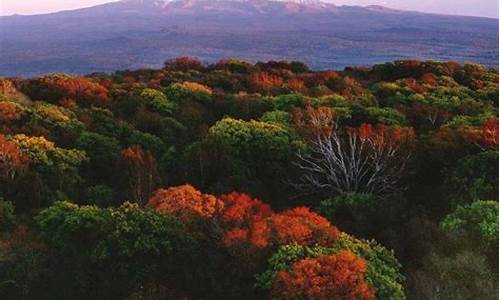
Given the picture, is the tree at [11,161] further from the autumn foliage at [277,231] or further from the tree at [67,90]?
the tree at [67,90]

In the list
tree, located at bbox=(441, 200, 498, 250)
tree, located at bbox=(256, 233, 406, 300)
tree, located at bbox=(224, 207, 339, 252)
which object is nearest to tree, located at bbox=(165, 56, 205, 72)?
tree, located at bbox=(224, 207, 339, 252)

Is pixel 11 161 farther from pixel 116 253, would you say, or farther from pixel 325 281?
pixel 325 281

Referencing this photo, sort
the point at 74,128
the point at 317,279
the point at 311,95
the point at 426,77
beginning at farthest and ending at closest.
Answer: the point at 426,77, the point at 311,95, the point at 74,128, the point at 317,279

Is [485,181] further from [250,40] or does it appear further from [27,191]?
[250,40]

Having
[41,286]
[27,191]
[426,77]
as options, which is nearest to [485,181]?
[41,286]

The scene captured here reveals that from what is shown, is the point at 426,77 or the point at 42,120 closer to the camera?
the point at 42,120
